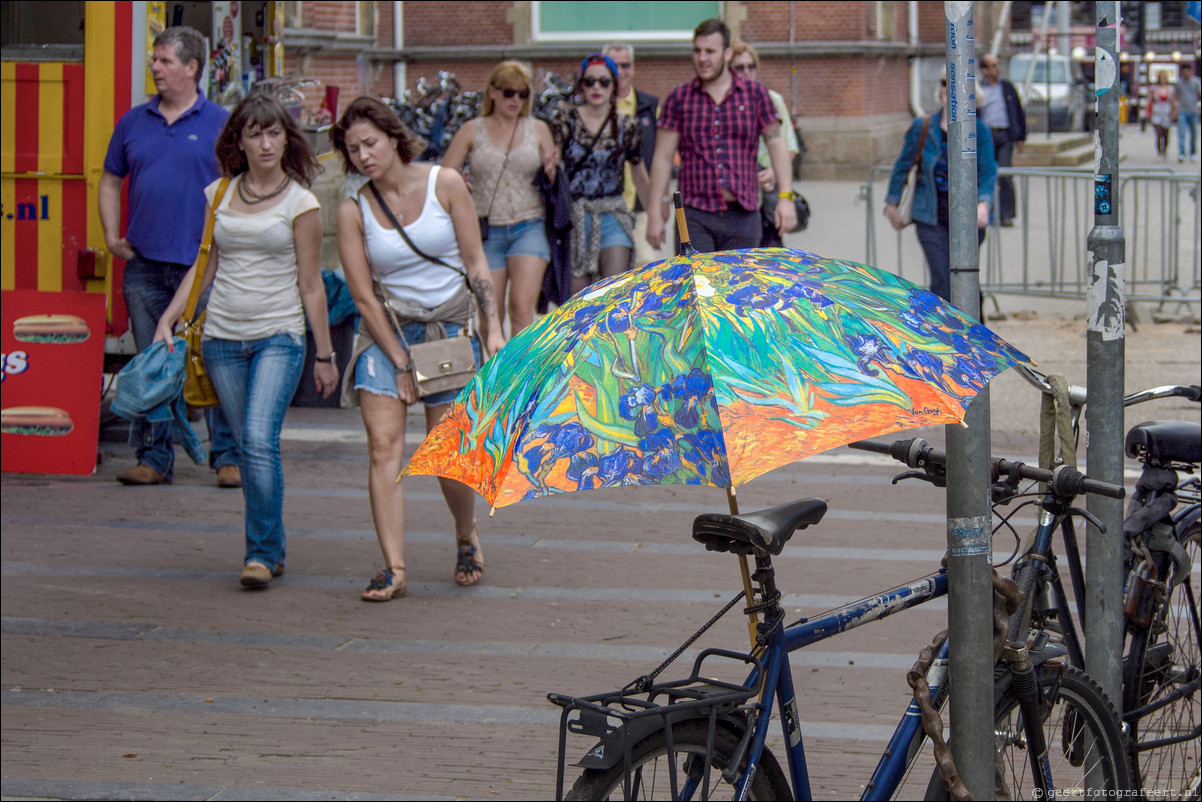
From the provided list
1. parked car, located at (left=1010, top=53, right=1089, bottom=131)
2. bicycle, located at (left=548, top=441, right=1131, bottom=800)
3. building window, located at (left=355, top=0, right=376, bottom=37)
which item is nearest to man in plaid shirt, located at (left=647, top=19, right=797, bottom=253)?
bicycle, located at (left=548, top=441, right=1131, bottom=800)

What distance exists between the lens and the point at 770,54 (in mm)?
25484

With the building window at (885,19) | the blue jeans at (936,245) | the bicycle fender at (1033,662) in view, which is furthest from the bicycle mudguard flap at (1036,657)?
the building window at (885,19)

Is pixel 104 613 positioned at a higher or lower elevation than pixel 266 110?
lower

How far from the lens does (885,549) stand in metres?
6.59

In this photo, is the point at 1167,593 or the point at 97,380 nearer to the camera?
the point at 1167,593

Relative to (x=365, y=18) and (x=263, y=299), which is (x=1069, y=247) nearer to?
(x=263, y=299)

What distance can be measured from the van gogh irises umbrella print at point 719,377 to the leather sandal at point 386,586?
3342 millimetres

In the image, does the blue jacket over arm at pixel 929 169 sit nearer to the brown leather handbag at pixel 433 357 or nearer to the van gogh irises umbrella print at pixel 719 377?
the brown leather handbag at pixel 433 357

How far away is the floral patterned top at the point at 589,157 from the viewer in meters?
8.79

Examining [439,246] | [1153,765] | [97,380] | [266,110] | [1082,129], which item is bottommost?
[1153,765]

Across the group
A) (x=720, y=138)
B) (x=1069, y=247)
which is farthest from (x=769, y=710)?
(x=1069, y=247)

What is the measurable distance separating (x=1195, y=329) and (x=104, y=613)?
862 centimetres

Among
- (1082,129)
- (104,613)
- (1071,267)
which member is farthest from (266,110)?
(1082,129)

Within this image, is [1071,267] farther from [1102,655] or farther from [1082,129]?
[1082,129]
